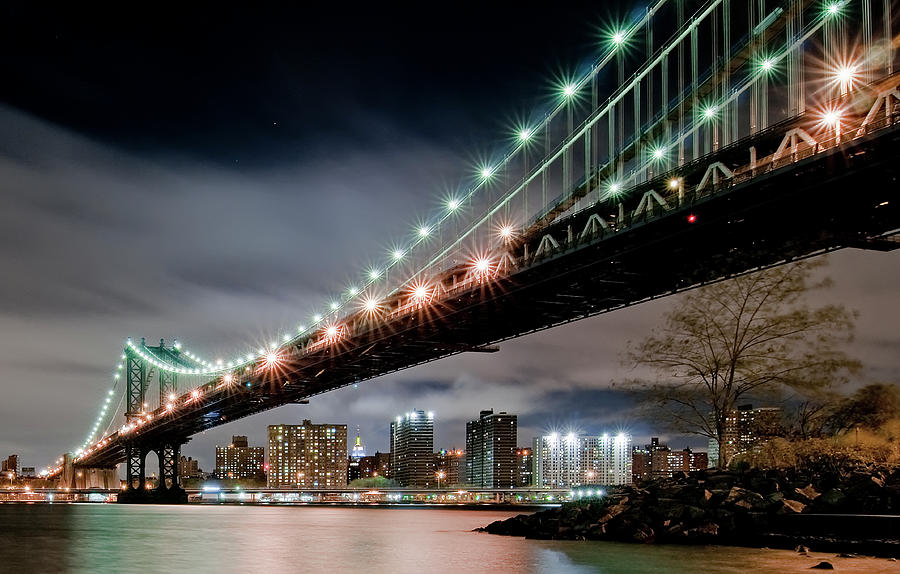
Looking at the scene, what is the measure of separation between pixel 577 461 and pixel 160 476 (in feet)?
229

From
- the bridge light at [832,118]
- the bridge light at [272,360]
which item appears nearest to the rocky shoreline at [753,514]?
the bridge light at [832,118]

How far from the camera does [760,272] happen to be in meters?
29.4

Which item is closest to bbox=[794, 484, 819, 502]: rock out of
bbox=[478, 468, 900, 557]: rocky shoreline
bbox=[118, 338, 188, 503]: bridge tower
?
bbox=[478, 468, 900, 557]: rocky shoreline

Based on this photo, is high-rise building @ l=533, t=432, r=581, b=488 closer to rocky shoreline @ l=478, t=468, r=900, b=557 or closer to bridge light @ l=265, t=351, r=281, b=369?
bridge light @ l=265, t=351, r=281, b=369

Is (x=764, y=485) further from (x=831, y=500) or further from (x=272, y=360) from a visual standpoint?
(x=272, y=360)

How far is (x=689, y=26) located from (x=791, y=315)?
1194 cm

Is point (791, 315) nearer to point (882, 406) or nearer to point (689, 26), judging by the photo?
point (882, 406)

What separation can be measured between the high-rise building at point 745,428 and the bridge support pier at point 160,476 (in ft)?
257

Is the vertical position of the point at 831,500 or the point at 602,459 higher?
the point at 831,500

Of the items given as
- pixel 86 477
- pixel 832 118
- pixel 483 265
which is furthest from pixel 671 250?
pixel 86 477

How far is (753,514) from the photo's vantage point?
21.8m

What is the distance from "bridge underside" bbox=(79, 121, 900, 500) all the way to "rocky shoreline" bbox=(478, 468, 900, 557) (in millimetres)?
7047

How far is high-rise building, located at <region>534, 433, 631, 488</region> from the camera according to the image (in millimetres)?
142212

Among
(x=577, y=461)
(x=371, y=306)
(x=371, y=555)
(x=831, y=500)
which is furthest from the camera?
(x=577, y=461)
